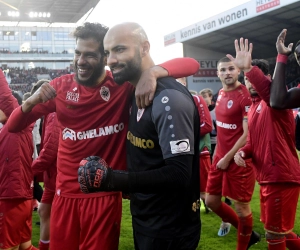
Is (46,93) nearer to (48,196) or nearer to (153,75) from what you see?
(153,75)

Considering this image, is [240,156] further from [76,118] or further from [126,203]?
[126,203]

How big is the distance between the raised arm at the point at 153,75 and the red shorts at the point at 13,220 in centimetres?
175

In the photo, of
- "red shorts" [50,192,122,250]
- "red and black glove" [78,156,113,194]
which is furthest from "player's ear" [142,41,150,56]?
"red shorts" [50,192,122,250]

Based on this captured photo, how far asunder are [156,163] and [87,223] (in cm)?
67

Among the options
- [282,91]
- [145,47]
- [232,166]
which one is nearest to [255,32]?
[232,166]

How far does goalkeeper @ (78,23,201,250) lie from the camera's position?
172 cm

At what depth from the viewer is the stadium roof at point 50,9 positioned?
138 ft

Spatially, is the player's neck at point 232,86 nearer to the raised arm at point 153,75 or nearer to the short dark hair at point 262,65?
the short dark hair at point 262,65

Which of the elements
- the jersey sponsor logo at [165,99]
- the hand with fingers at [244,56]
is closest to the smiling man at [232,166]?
the hand with fingers at [244,56]

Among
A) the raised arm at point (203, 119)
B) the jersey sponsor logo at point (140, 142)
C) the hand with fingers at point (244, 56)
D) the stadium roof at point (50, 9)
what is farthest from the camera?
the stadium roof at point (50, 9)

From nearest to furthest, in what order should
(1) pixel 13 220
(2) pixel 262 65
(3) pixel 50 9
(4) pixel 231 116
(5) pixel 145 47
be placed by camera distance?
(5) pixel 145 47 < (1) pixel 13 220 < (2) pixel 262 65 < (4) pixel 231 116 < (3) pixel 50 9

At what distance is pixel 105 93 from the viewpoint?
2389 mm

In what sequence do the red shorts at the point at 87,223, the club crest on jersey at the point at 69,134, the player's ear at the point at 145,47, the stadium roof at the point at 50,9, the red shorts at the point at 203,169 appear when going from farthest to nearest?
the stadium roof at the point at 50,9 → the red shorts at the point at 203,169 → the club crest on jersey at the point at 69,134 → the red shorts at the point at 87,223 → the player's ear at the point at 145,47

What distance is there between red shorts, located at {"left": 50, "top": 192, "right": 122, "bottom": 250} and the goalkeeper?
26 centimetres
